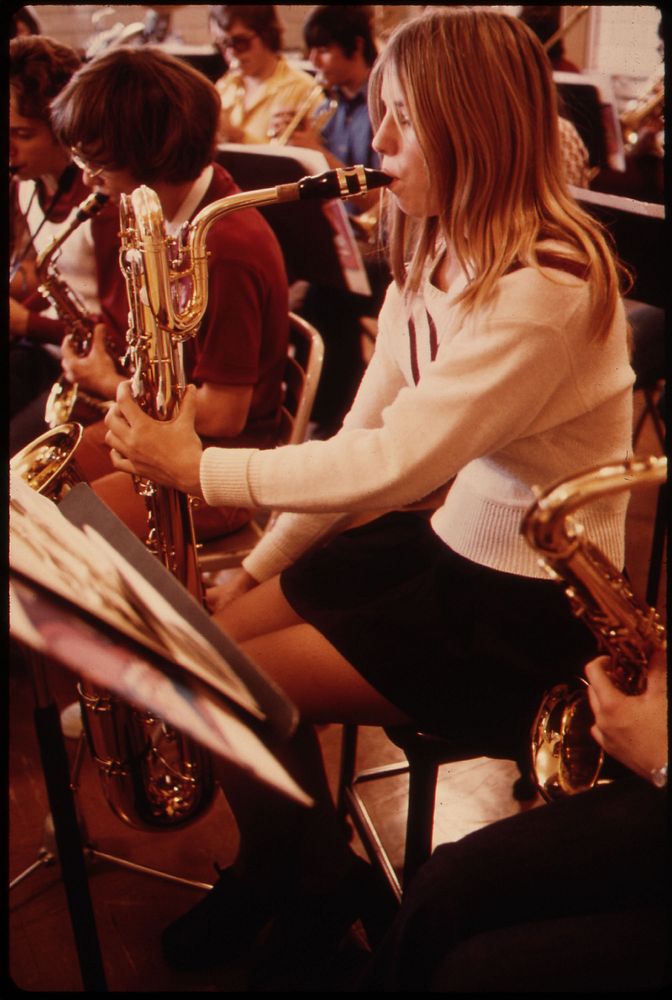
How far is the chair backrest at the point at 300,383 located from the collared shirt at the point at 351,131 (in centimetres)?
186

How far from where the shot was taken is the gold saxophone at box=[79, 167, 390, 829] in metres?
1.42

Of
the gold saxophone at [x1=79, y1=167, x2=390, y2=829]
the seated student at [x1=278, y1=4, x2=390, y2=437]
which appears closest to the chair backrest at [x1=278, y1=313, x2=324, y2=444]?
the gold saxophone at [x1=79, y1=167, x2=390, y2=829]

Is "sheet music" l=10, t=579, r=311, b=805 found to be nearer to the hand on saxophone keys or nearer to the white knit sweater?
the white knit sweater

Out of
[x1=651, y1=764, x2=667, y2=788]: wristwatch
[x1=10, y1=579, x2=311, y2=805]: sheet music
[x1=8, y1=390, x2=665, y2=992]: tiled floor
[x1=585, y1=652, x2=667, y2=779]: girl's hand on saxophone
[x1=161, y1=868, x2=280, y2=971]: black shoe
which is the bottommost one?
[x1=8, y1=390, x2=665, y2=992]: tiled floor

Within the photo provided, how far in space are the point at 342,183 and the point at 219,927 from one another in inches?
46.3

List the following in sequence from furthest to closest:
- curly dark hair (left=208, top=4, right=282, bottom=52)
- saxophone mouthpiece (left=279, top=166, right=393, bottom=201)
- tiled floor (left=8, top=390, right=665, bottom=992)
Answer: curly dark hair (left=208, top=4, right=282, bottom=52) < tiled floor (left=8, top=390, right=665, bottom=992) < saxophone mouthpiece (left=279, top=166, right=393, bottom=201)

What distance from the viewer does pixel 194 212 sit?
185 centimetres

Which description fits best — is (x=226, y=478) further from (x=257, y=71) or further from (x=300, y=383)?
(x=257, y=71)

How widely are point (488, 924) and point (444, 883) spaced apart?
63mm

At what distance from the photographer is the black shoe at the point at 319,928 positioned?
4.78 ft

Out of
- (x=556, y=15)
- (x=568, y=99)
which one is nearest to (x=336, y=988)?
(x=568, y=99)

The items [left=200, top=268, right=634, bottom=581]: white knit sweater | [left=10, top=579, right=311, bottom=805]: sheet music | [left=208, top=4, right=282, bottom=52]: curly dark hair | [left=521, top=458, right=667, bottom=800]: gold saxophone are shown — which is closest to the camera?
[left=10, top=579, right=311, bottom=805]: sheet music

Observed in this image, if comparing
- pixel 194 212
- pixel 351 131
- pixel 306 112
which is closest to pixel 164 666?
pixel 194 212

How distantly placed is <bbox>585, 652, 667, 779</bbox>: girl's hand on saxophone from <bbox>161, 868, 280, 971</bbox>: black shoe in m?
0.74
